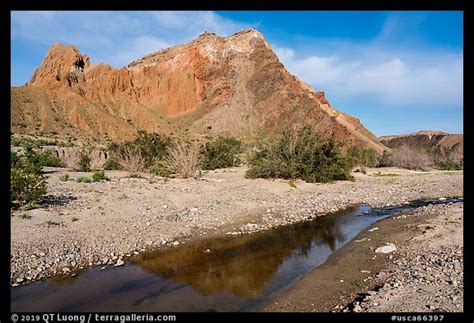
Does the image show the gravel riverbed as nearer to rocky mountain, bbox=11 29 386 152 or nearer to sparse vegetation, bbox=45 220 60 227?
sparse vegetation, bbox=45 220 60 227

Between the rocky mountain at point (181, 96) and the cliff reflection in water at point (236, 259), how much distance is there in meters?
48.6

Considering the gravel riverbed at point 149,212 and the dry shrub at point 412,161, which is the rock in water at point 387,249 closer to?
the gravel riverbed at point 149,212

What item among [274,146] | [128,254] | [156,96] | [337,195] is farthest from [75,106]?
[128,254]

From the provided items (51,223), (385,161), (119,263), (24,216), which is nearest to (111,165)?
(24,216)

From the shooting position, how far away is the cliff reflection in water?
278 inches

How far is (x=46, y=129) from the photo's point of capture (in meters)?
54.9

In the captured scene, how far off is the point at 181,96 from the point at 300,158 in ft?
208

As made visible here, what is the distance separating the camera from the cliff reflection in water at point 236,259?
705cm

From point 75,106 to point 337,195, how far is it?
Result: 59.4m

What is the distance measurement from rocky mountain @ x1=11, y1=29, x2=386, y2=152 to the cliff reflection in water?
4863 centimetres

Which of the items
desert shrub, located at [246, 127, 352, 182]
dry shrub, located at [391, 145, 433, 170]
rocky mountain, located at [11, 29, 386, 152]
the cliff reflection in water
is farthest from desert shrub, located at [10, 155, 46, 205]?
rocky mountain, located at [11, 29, 386, 152]

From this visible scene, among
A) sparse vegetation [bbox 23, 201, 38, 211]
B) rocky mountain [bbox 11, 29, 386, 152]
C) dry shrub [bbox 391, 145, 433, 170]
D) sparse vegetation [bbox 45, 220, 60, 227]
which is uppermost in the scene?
rocky mountain [bbox 11, 29, 386, 152]
